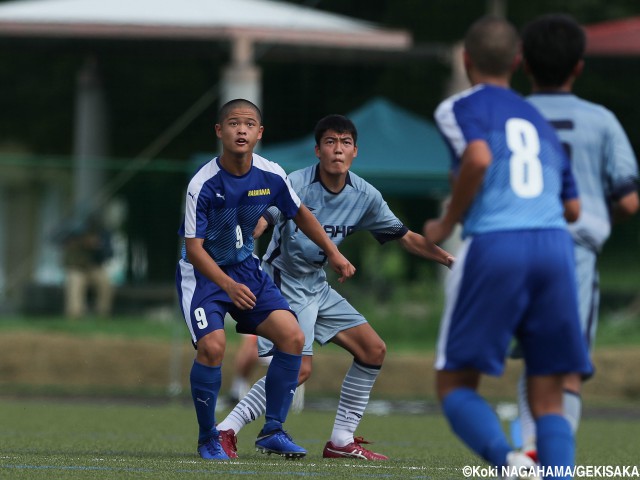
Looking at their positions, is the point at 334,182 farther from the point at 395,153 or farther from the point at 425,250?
the point at 395,153

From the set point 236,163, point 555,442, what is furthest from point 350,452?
point 555,442

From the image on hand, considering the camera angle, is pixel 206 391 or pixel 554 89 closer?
pixel 554 89

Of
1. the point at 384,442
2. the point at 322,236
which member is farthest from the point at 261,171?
the point at 384,442

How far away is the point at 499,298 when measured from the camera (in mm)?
5312

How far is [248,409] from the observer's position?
27.3ft

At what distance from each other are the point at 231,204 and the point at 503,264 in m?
2.63

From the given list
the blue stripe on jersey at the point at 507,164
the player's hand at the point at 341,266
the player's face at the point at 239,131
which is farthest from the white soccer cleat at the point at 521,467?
the player's face at the point at 239,131

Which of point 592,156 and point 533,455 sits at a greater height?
point 592,156

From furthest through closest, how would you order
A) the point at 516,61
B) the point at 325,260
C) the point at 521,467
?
the point at 325,260
the point at 516,61
the point at 521,467

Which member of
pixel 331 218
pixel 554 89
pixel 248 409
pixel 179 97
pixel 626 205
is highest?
pixel 179 97

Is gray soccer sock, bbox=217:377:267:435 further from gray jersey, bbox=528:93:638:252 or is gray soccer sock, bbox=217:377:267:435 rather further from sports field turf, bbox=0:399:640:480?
gray jersey, bbox=528:93:638:252

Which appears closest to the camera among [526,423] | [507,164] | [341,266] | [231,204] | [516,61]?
[507,164]

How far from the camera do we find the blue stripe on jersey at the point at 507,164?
17.7 feet

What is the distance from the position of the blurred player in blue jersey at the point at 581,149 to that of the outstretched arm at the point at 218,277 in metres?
2.06
